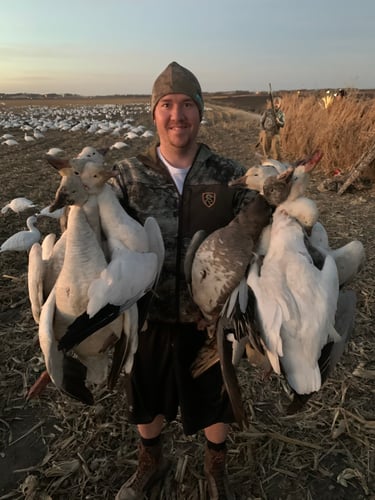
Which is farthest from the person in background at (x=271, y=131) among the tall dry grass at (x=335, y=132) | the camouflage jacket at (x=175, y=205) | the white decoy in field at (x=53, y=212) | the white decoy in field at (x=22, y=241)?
the camouflage jacket at (x=175, y=205)

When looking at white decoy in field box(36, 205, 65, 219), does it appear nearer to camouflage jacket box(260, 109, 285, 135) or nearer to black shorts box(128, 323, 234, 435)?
black shorts box(128, 323, 234, 435)

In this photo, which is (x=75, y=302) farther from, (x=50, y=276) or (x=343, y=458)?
(x=343, y=458)

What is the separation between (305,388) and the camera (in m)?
1.77

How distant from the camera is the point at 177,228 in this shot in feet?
7.52

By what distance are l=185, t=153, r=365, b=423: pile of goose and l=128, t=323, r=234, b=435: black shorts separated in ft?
1.21

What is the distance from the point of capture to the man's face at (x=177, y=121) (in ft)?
7.30

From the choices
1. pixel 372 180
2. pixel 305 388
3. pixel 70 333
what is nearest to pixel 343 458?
pixel 305 388

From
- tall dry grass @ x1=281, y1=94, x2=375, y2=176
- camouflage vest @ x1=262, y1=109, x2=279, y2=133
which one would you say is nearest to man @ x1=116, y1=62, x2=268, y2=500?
tall dry grass @ x1=281, y1=94, x2=375, y2=176

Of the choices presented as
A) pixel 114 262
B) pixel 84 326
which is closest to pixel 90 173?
pixel 114 262

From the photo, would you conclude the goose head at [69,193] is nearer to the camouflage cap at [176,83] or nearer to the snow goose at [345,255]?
the camouflage cap at [176,83]

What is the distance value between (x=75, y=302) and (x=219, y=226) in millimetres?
954

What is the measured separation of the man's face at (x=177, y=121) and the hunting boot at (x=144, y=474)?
72.9 inches

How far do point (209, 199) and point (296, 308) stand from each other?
0.83 m

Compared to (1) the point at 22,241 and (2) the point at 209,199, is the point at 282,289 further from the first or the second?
(1) the point at 22,241
